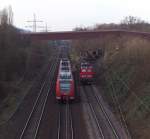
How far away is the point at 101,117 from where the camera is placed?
3403 cm

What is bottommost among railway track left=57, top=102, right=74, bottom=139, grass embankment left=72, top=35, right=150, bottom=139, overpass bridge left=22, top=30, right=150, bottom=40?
railway track left=57, top=102, right=74, bottom=139

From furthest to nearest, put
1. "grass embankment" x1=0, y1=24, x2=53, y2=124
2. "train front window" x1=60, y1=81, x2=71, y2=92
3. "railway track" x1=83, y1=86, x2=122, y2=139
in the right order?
1. "grass embankment" x1=0, y1=24, x2=53, y2=124
2. "train front window" x1=60, y1=81, x2=71, y2=92
3. "railway track" x1=83, y1=86, x2=122, y2=139

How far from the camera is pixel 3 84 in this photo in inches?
1841

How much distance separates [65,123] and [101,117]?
11.7 feet

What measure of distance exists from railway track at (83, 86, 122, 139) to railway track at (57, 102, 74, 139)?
2209 millimetres

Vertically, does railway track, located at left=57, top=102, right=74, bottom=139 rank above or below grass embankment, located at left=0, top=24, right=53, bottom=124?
below

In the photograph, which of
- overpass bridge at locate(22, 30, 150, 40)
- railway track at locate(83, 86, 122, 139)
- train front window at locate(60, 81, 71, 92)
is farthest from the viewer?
overpass bridge at locate(22, 30, 150, 40)

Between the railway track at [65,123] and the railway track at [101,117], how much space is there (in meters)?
2.21

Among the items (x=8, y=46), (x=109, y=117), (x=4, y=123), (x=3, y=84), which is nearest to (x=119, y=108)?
(x=109, y=117)

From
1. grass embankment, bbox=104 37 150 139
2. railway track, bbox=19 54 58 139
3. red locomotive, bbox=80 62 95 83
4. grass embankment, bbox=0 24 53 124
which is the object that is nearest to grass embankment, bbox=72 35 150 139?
grass embankment, bbox=104 37 150 139

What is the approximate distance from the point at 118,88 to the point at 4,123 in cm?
1468

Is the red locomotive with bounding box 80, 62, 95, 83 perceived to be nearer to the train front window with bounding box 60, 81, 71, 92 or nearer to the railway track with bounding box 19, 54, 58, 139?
the railway track with bounding box 19, 54, 58, 139

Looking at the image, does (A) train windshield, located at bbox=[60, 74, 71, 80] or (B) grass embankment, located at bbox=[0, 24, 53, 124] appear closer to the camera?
(B) grass embankment, located at bbox=[0, 24, 53, 124]

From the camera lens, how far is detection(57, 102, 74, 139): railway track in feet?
94.7
